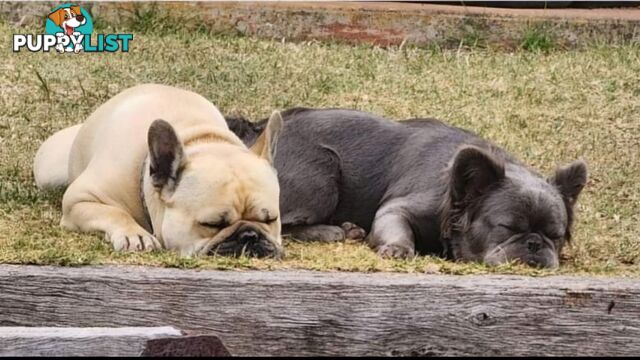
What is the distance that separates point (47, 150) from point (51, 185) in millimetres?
302

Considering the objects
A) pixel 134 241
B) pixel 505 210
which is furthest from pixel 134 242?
pixel 505 210

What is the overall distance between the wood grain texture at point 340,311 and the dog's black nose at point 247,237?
2.95 ft

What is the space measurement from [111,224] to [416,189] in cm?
161

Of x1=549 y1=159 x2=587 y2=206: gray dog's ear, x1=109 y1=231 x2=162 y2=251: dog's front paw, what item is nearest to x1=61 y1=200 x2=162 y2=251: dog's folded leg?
x1=109 y1=231 x2=162 y2=251: dog's front paw

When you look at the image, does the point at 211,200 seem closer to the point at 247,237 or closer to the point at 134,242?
the point at 247,237

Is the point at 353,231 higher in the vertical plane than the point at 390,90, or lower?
lower

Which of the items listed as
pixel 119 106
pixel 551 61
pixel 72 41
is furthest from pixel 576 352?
pixel 72 41

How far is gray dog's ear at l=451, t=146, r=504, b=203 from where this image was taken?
6.39 metres

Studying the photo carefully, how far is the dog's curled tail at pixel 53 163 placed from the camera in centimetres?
767

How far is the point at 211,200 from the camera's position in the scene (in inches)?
237

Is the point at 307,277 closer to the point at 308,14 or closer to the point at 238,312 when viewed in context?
the point at 238,312

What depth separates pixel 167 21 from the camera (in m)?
10.6

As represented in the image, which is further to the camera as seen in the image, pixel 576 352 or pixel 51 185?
pixel 51 185

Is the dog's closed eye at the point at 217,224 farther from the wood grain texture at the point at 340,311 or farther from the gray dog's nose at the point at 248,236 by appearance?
the wood grain texture at the point at 340,311
